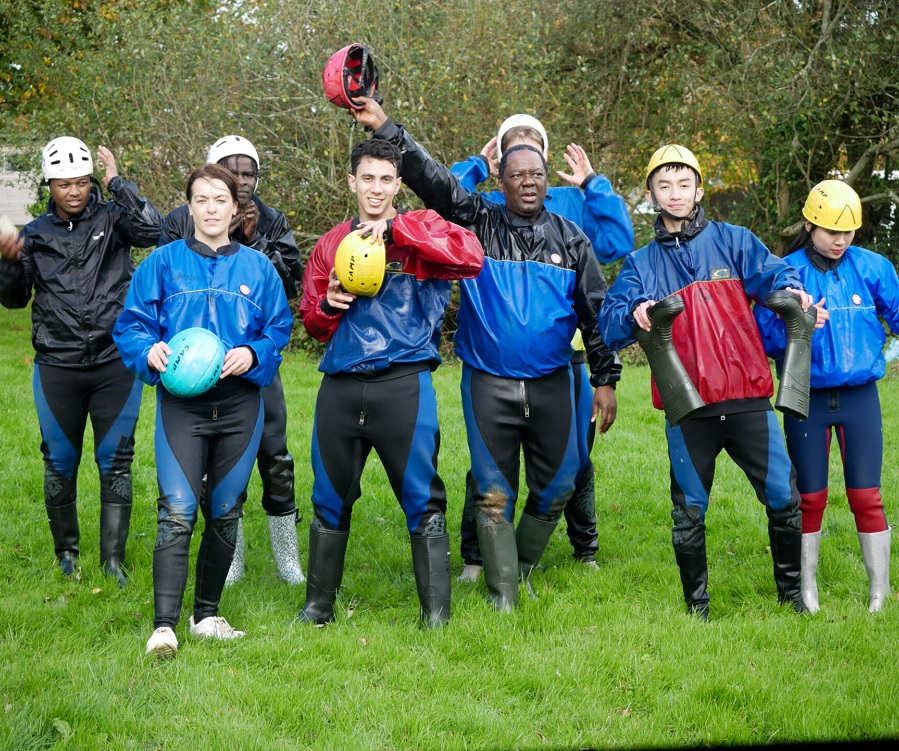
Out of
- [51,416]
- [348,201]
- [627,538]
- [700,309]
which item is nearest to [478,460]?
[700,309]

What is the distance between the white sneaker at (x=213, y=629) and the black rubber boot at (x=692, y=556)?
2219mm

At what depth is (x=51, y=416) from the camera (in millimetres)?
5973

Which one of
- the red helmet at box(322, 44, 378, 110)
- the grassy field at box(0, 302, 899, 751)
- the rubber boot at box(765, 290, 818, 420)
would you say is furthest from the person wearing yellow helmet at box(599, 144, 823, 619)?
the red helmet at box(322, 44, 378, 110)

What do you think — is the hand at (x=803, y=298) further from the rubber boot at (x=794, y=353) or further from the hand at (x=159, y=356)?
the hand at (x=159, y=356)

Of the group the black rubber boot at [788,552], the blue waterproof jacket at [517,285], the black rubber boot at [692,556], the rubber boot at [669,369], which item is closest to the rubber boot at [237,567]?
the blue waterproof jacket at [517,285]

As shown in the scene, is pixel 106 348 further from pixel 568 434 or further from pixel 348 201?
pixel 348 201

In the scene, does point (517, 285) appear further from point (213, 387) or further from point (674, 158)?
point (213, 387)

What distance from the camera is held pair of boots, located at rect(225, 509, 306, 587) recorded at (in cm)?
621

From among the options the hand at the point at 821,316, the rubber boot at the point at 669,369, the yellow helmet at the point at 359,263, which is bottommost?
the rubber boot at the point at 669,369

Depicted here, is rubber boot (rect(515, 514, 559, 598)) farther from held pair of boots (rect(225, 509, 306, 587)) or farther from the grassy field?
held pair of boots (rect(225, 509, 306, 587))

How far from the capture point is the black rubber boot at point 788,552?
5328 millimetres

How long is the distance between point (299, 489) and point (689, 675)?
4.20m

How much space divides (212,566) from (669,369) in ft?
7.93

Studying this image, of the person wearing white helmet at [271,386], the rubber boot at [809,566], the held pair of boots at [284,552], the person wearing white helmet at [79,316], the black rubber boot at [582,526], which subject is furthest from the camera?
the black rubber boot at [582,526]
